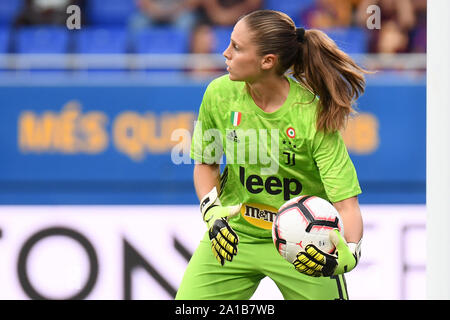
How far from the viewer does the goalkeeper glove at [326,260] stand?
9.90 feet

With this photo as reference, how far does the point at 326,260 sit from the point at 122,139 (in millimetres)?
2848

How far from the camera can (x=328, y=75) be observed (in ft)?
10.4

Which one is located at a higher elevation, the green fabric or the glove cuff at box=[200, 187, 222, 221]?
the glove cuff at box=[200, 187, 222, 221]

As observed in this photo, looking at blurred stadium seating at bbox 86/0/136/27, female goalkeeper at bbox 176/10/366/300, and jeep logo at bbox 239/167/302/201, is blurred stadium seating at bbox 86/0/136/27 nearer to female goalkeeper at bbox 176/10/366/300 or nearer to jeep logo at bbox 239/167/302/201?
female goalkeeper at bbox 176/10/366/300

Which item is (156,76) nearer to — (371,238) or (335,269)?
(371,238)

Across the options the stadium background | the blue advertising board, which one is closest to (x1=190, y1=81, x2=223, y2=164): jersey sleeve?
the stadium background

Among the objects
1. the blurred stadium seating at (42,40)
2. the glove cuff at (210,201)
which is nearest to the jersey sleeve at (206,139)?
the glove cuff at (210,201)

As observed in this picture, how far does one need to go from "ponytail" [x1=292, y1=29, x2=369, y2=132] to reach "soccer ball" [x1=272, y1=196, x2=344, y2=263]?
290mm

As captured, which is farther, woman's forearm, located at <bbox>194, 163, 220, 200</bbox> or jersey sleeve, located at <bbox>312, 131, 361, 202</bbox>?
woman's forearm, located at <bbox>194, 163, 220, 200</bbox>

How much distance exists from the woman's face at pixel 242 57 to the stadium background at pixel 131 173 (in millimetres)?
2212

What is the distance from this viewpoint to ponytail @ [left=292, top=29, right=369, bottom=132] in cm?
314

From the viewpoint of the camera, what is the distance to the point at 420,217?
17.9 ft
